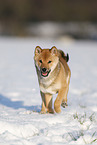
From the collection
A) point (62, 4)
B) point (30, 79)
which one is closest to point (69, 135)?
point (30, 79)

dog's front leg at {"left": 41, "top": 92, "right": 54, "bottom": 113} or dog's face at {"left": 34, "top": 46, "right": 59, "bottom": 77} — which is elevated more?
dog's face at {"left": 34, "top": 46, "right": 59, "bottom": 77}

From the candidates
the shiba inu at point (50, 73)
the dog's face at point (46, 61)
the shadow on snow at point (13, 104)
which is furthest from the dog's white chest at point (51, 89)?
the shadow on snow at point (13, 104)

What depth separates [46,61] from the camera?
4895 millimetres

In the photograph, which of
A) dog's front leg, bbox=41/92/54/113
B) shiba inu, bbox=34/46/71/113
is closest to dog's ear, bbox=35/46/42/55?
shiba inu, bbox=34/46/71/113

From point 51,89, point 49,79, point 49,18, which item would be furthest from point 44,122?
point 49,18

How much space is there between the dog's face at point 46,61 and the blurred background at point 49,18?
108ft

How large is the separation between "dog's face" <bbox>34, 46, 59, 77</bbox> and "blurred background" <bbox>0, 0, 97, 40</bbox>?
108 ft

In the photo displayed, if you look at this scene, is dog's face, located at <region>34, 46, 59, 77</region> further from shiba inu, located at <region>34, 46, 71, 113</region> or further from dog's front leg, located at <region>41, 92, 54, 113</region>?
dog's front leg, located at <region>41, 92, 54, 113</region>

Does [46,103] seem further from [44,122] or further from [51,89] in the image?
[44,122]

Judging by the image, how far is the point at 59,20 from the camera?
44.5m

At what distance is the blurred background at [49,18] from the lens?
39.9 m

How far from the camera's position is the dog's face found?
4844 mm

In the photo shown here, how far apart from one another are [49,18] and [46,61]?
136 feet

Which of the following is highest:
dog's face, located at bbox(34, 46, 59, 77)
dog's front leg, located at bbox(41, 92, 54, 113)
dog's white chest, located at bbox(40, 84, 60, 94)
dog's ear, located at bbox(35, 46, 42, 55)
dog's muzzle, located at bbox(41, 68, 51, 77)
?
dog's ear, located at bbox(35, 46, 42, 55)
